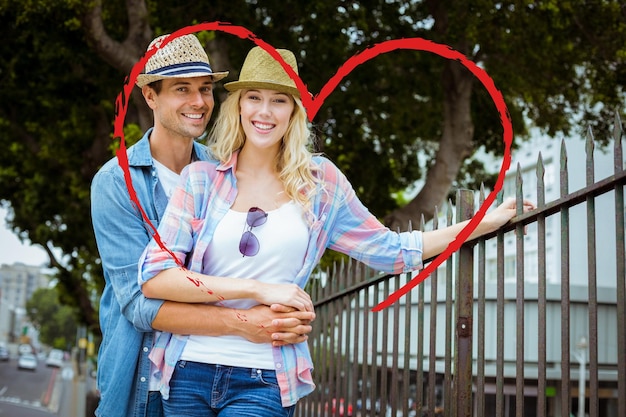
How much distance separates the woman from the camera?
2992mm

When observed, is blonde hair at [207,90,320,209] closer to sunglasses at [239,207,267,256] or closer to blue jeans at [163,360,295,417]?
sunglasses at [239,207,267,256]

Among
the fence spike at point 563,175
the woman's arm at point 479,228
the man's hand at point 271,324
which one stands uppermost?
the fence spike at point 563,175

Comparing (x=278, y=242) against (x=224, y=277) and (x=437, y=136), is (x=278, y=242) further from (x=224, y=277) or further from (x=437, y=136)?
(x=437, y=136)

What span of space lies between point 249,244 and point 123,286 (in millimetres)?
566

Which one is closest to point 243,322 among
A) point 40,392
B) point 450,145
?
point 450,145

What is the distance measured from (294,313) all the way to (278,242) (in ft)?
0.87

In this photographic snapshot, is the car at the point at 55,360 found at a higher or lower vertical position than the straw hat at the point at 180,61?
lower

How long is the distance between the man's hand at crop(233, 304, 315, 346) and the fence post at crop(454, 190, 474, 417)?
135 centimetres

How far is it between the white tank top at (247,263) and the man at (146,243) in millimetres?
49

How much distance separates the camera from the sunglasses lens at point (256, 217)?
305 centimetres

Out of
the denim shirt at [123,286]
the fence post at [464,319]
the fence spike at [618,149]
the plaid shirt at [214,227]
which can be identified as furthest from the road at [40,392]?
the fence spike at [618,149]

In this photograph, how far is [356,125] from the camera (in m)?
16.1

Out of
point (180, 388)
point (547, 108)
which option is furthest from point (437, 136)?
point (180, 388)

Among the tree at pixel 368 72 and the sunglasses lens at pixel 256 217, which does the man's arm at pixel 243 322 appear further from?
the tree at pixel 368 72
